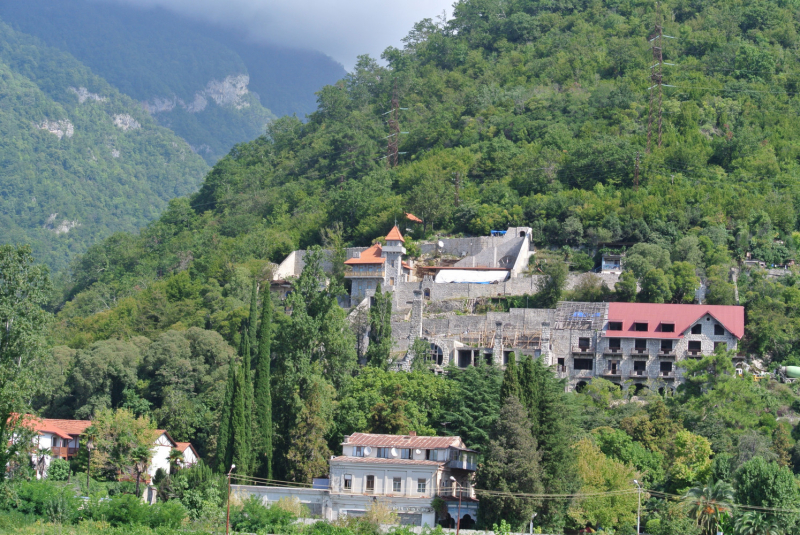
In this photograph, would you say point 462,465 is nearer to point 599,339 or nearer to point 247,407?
point 247,407

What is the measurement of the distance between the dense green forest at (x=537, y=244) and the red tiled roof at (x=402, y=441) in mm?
2272

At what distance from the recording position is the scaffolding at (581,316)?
69250 mm

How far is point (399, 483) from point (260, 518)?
306 inches

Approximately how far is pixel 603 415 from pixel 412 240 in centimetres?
3334

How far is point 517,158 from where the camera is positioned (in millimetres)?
99438

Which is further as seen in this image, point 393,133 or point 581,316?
point 393,133

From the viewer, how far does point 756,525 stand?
4384 cm

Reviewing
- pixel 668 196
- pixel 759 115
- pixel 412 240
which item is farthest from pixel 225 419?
pixel 759 115

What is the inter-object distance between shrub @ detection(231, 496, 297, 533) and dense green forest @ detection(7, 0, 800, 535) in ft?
21.2

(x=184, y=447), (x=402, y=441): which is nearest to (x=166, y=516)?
(x=402, y=441)

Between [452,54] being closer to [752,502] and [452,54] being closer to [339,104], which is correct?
[339,104]

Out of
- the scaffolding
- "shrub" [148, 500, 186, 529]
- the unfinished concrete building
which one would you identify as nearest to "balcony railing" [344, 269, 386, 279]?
the unfinished concrete building

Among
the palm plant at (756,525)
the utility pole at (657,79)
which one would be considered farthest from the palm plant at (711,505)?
the utility pole at (657,79)

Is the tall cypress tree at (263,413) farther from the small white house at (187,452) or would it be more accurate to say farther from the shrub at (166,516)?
the shrub at (166,516)
